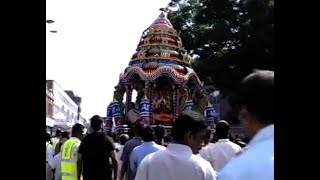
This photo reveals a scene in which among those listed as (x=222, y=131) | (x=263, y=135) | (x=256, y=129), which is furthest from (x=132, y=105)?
(x=263, y=135)

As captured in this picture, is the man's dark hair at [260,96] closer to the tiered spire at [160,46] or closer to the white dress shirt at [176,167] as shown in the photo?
the white dress shirt at [176,167]

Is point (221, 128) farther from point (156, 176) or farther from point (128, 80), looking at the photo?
point (128, 80)

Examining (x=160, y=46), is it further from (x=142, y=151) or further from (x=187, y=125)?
(x=187, y=125)

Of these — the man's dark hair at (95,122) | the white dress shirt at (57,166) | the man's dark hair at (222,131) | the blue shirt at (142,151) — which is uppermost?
the man's dark hair at (95,122)

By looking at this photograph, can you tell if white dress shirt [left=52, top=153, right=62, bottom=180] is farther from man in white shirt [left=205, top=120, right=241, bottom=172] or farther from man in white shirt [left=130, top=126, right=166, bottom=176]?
man in white shirt [left=205, top=120, right=241, bottom=172]

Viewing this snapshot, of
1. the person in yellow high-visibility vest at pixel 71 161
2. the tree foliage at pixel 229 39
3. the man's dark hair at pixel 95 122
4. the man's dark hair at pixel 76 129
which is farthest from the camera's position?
the tree foliage at pixel 229 39

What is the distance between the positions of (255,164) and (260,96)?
35 centimetres

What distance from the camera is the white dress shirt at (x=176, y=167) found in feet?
15.4

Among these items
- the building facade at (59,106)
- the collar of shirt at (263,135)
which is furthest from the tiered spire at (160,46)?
the collar of shirt at (263,135)

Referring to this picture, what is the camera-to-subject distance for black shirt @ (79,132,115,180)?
361 inches

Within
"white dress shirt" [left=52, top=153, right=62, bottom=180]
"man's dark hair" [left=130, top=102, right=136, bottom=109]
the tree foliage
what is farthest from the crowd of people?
the tree foliage
